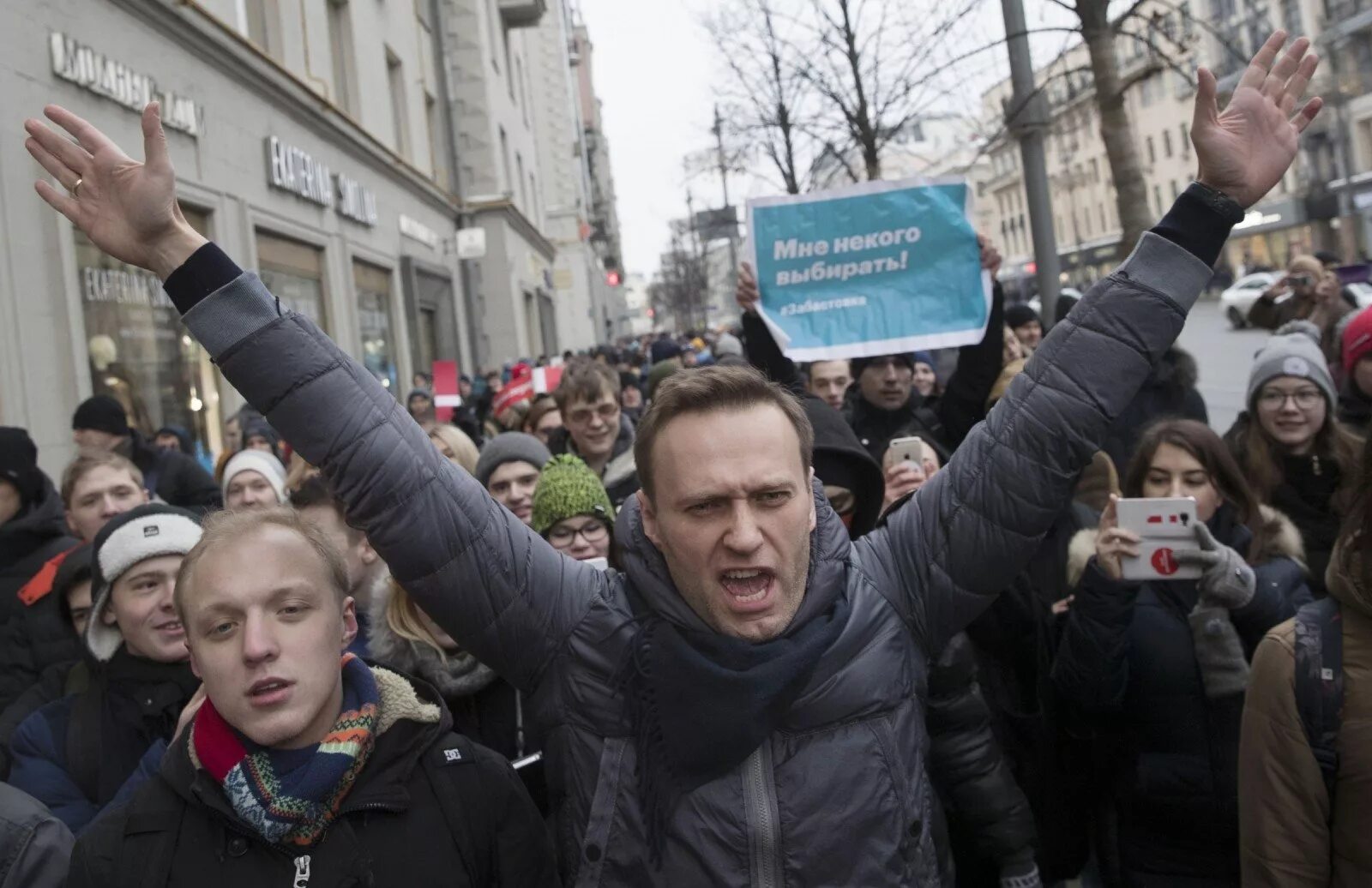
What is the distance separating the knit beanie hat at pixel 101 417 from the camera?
6727mm

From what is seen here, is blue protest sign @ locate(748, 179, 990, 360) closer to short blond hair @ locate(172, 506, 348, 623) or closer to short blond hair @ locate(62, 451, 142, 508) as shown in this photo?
short blond hair @ locate(62, 451, 142, 508)

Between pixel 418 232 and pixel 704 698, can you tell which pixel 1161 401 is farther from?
pixel 418 232

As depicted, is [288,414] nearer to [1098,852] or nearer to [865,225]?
[1098,852]

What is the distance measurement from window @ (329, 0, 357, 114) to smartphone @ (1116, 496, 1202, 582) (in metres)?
16.2

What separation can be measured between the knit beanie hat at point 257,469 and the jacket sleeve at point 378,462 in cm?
357

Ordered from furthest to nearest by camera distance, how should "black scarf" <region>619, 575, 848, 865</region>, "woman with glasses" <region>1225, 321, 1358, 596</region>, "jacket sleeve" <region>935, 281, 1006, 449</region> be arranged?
"jacket sleeve" <region>935, 281, 1006, 449</region>
"woman with glasses" <region>1225, 321, 1358, 596</region>
"black scarf" <region>619, 575, 848, 865</region>

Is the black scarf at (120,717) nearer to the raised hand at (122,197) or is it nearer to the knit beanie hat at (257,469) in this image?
the raised hand at (122,197)

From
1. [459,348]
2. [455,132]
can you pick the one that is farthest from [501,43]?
[459,348]

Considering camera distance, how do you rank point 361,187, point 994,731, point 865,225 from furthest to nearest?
point 361,187 → point 865,225 → point 994,731

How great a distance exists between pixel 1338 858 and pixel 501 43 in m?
32.2

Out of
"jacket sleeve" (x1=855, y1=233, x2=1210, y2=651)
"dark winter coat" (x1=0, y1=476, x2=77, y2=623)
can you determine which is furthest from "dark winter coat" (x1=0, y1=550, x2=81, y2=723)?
"jacket sleeve" (x1=855, y1=233, x2=1210, y2=651)

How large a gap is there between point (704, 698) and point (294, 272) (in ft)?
42.2

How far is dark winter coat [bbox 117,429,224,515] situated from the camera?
674 cm

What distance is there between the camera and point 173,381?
33.5ft
